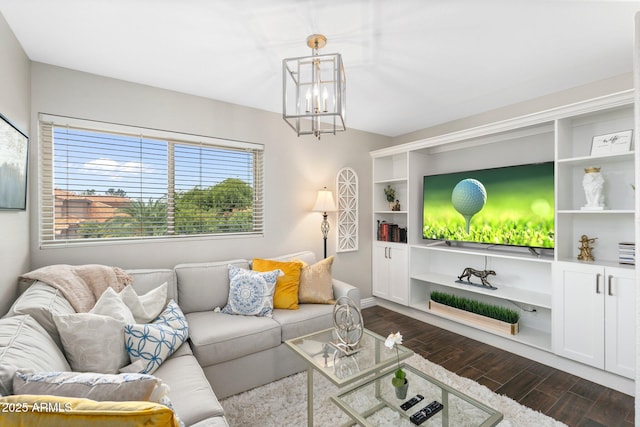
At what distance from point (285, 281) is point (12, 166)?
6.56ft

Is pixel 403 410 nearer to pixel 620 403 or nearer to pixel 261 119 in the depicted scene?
pixel 620 403

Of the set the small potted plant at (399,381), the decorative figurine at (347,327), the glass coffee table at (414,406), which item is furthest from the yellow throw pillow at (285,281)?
the small potted plant at (399,381)

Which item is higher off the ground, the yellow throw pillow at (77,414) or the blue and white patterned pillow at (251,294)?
the yellow throw pillow at (77,414)

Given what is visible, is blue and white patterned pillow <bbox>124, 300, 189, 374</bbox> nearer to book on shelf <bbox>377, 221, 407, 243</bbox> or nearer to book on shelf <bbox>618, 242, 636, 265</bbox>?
book on shelf <bbox>377, 221, 407, 243</bbox>

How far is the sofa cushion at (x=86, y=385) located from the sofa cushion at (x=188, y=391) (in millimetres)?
476

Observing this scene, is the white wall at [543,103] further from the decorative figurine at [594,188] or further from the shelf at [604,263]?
the shelf at [604,263]

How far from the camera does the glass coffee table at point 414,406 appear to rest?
4.59ft

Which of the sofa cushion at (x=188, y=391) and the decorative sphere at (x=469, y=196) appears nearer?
the sofa cushion at (x=188, y=391)

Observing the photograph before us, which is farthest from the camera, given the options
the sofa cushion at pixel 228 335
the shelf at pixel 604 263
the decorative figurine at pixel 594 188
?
the decorative figurine at pixel 594 188

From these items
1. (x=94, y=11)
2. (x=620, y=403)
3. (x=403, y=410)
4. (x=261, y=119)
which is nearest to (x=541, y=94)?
(x=620, y=403)

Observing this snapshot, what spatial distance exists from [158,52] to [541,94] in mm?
3378

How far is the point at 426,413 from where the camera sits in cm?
146

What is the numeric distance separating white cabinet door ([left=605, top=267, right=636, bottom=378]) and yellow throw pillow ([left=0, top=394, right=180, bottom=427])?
9.45 feet

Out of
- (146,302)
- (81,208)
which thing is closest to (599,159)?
(146,302)
